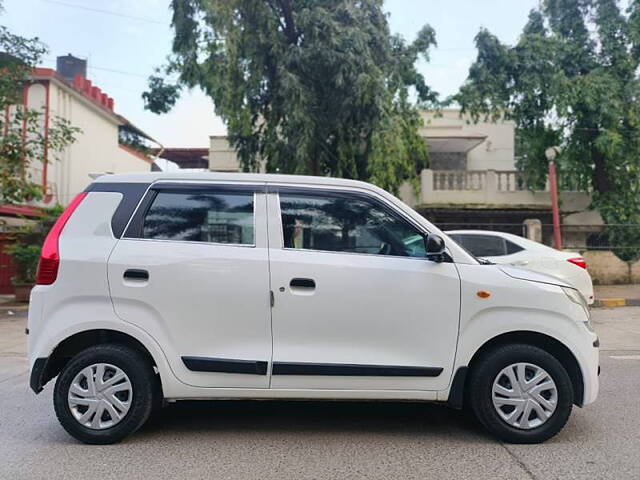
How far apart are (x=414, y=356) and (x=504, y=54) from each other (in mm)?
14010

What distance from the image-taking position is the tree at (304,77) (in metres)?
12.4

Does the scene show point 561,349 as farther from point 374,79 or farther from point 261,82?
point 261,82

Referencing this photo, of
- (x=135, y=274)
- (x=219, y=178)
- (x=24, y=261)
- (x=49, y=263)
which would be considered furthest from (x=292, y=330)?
(x=24, y=261)

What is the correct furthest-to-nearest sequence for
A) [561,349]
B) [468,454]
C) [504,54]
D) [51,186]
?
[51,186] < [504,54] < [561,349] < [468,454]

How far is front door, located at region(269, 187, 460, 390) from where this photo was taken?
375 cm

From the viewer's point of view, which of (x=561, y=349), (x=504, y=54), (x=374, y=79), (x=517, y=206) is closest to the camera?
(x=561, y=349)

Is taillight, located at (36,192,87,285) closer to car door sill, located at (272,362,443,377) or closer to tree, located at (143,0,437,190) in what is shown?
car door sill, located at (272,362,443,377)

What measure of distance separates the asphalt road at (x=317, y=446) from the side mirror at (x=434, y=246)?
4.43 feet

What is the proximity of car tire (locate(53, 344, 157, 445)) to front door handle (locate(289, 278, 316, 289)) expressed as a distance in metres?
1.23

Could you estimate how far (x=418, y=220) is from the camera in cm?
400

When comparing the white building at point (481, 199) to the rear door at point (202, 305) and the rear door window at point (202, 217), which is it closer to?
the rear door window at point (202, 217)

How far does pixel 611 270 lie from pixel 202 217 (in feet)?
46.6

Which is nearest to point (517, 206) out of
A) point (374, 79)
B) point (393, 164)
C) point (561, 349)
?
point (393, 164)

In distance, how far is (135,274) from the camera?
379cm
